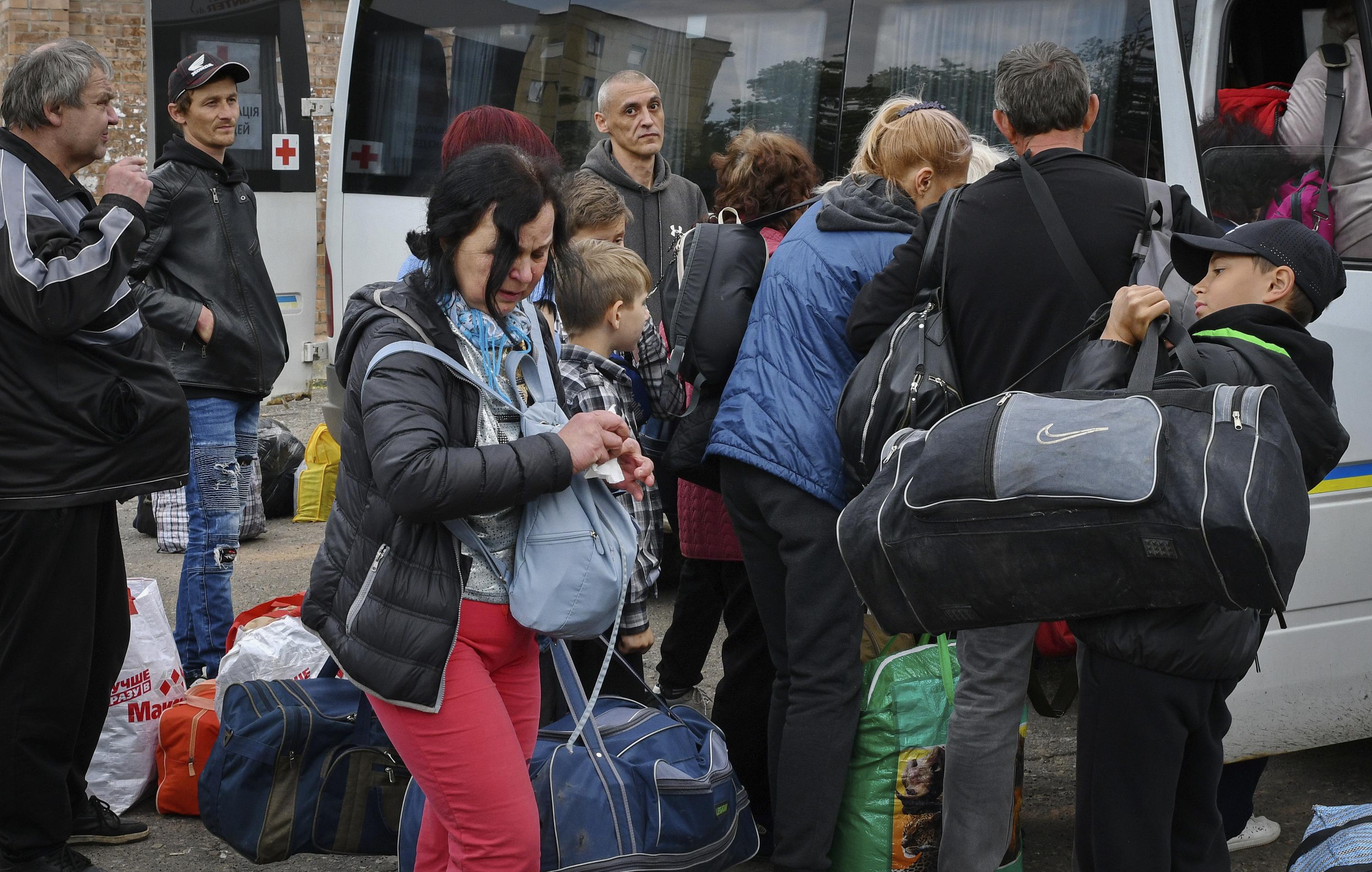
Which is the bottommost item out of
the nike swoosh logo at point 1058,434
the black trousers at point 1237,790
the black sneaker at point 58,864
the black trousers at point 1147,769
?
the black sneaker at point 58,864

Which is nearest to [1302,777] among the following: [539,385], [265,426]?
[539,385]

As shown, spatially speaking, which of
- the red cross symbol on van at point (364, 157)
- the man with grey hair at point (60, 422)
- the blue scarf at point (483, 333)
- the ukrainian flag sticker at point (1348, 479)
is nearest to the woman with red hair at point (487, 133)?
the man with grey hair at point (60, 422)

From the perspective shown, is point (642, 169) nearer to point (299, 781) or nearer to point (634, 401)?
point (634, 401)

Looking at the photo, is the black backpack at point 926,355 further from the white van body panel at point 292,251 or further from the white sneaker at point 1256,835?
the white van body panel at point 292,251

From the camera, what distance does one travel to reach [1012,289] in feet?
8.92

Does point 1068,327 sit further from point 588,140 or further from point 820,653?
point 588,140

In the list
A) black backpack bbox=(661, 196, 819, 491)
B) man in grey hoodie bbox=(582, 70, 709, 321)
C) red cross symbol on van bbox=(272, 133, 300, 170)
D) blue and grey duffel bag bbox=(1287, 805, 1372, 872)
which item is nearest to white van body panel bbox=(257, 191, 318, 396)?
red cross symbol on van bbox=(272, 133, 300, 170)

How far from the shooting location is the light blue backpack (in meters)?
2.21

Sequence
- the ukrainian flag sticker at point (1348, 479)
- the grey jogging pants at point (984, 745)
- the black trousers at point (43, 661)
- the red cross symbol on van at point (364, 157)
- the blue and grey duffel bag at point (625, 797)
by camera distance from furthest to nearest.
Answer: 1. the red cross symbol on van at point (364, 157)
2. the ukrainian flag sticker at point (1348, 479)
3. the black trousers at point (43, 661)
4. the grey jogging pants at point (984, 745)
5. the blue and grey duffel bag at point (625, 797)

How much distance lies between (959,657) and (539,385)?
1.18 m

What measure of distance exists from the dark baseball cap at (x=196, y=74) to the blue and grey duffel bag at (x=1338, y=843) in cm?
371

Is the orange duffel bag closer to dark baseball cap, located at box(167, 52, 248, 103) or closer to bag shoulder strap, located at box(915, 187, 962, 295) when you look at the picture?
dark baseball cap, located at box(167, 52, 248, 103)

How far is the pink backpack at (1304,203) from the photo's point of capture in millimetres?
3467

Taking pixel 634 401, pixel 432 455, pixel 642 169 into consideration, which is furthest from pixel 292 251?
pixel 432 455
